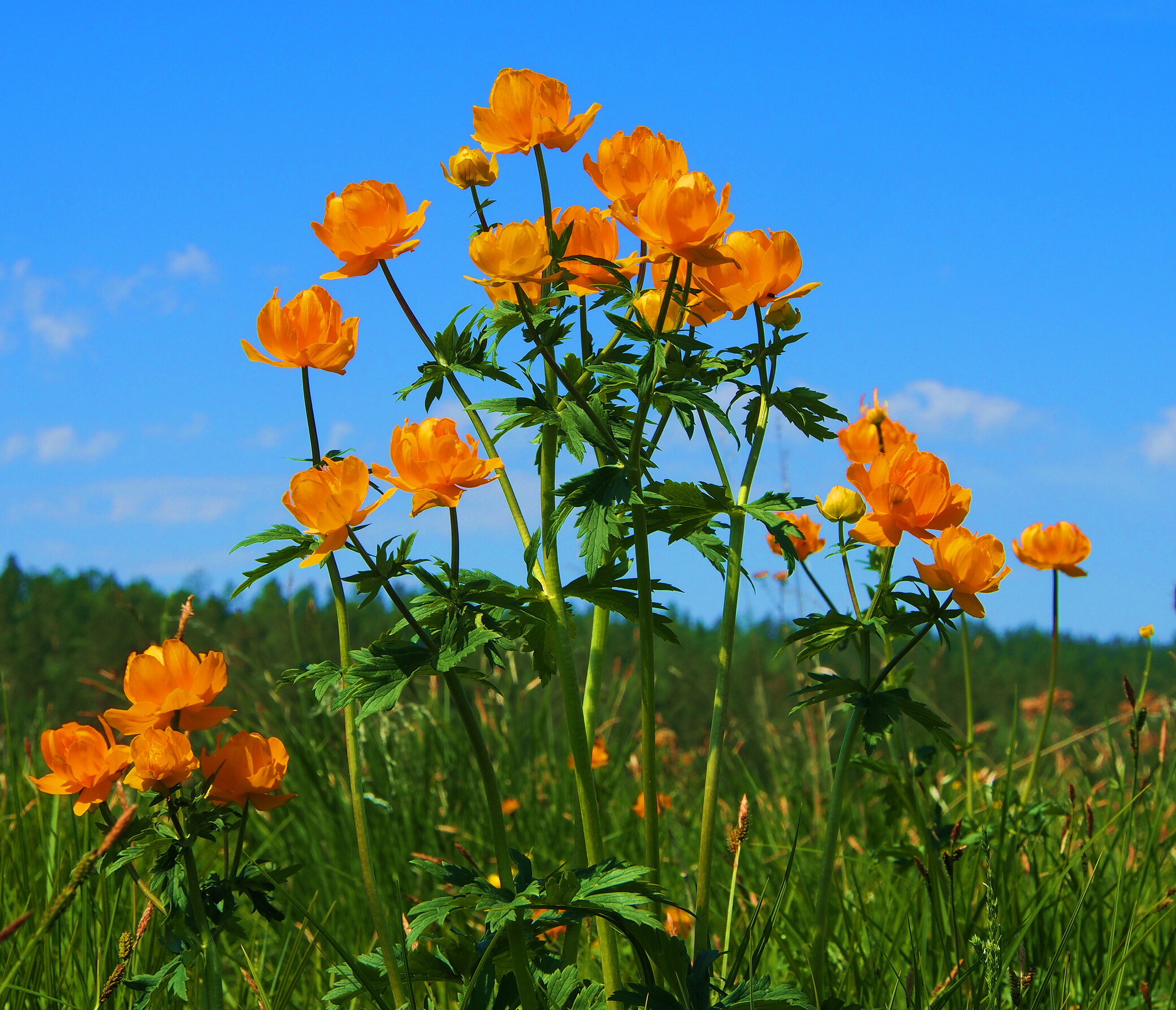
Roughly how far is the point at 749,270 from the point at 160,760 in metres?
1.15

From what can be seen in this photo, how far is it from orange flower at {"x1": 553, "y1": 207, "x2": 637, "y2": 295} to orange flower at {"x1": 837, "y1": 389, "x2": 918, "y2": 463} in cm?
60

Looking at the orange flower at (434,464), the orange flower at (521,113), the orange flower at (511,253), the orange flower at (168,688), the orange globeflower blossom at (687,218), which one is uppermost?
the orange flower at (521,113)

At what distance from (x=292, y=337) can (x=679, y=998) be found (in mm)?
1129

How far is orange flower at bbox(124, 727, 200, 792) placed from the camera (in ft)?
4.77

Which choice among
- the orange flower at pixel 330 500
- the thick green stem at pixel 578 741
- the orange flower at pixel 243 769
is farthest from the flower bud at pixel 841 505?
the orange flower at pixel 243 769

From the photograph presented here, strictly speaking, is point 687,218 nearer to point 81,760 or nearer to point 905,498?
point 905,498

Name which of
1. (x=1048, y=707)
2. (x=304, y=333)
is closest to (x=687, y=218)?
(x=304, y=333)

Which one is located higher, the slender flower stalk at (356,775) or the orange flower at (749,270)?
the orange flower at (749,270)

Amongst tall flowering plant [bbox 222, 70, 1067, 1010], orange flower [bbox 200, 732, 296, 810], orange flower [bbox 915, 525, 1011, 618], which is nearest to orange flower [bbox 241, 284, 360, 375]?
tall flowering plant [bbox 222, 70, 1067, 1010]

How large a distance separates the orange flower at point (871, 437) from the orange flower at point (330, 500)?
1.02 meters

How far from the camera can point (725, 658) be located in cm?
164

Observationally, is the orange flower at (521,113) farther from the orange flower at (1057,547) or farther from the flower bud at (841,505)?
the orange flower at (1057,547)

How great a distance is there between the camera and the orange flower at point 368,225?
4.95ft

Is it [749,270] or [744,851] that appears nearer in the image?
[749,270]
